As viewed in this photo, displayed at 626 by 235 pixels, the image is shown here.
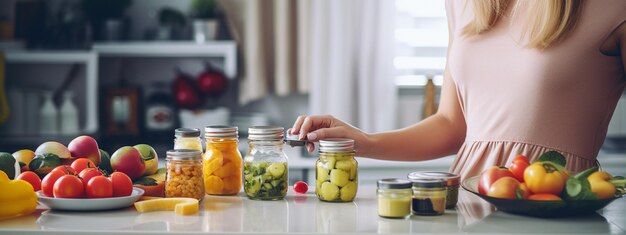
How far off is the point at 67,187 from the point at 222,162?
30 cm

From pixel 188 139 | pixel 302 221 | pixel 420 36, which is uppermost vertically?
pixel 420 36

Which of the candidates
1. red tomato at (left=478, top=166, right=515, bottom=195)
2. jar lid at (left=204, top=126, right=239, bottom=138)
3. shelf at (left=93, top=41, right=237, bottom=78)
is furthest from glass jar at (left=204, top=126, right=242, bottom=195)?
shelf at (left=93, top=41, right=237, bottom=78)

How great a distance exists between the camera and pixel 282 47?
3668 mm

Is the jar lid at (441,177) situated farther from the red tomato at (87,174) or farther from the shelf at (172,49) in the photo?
the shelf at (172,49)

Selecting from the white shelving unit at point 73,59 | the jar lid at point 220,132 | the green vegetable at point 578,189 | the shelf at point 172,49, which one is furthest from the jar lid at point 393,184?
the white shelving unit at point 73,59

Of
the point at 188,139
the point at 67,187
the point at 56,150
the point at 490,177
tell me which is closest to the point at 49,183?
the point at 67,187

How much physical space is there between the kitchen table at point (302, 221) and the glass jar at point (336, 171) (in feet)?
0.08

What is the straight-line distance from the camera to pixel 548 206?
4.43ft

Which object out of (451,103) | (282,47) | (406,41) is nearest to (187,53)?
(282,47)

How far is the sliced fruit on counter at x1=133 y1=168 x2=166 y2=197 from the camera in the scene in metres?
1.58

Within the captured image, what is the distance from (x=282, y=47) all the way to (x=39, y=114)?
1.03 meters

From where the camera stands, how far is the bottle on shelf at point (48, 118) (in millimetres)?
3555

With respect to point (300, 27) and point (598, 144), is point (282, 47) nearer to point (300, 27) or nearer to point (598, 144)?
point (300, 27)

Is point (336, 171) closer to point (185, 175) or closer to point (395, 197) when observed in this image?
point (395, 197)
